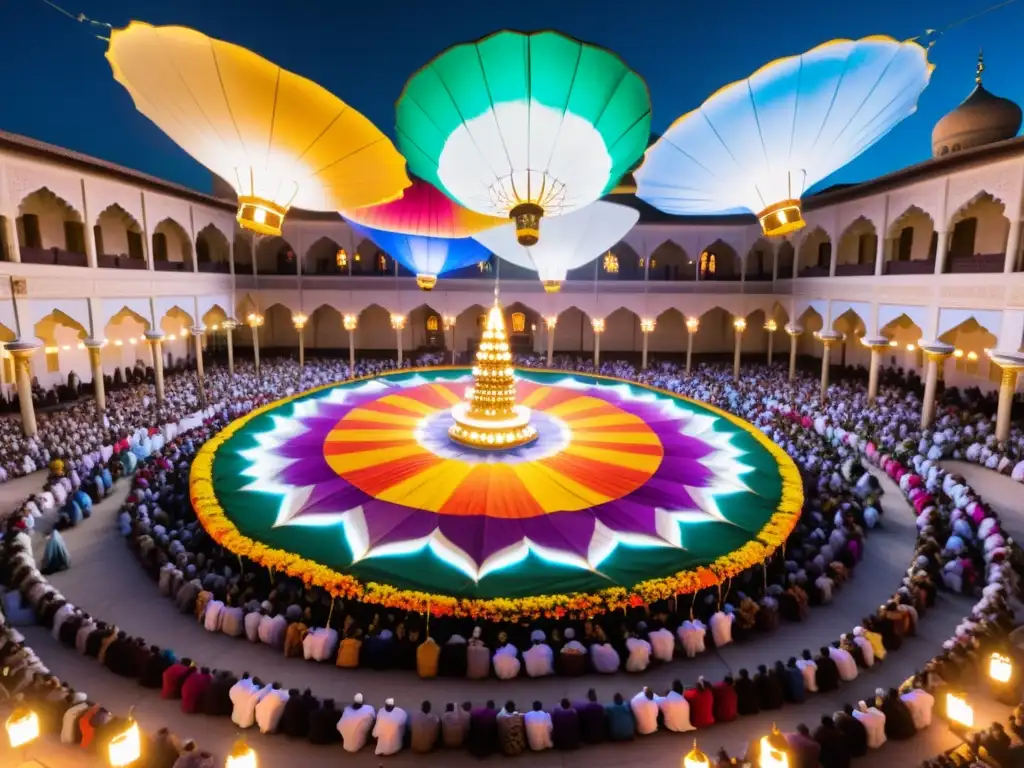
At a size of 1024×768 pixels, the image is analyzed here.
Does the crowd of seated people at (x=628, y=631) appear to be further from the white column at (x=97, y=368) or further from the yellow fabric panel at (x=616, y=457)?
the white column at (x=97, y=368)

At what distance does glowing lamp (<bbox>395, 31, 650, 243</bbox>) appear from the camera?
6.65 metres

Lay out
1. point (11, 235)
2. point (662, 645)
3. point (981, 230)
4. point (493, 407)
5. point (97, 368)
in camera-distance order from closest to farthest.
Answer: point (662, 645)
point (493, 407)
point (11, 235)
point (97, 368)
point (981, 230)

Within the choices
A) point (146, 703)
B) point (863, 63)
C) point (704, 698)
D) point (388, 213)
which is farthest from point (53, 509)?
point (863, 63)

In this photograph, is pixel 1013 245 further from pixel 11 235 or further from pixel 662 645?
pixel 11 235

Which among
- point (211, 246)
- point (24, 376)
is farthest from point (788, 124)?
point (211, 246)

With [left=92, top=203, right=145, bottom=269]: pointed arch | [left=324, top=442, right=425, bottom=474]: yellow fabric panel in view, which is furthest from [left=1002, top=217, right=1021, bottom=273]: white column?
[left=92, top=203, right=145, bottom=269]: pointed arch

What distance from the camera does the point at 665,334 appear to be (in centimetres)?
2936

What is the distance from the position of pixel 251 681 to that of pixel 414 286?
792 inches

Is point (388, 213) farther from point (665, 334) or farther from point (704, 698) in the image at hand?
point (665, 334)

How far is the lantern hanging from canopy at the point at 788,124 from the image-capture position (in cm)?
695

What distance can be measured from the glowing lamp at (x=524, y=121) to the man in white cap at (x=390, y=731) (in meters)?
6.36

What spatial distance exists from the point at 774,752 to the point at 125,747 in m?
5.46

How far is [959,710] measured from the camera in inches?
223

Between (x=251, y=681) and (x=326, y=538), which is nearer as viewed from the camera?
(x=251, y=681)
